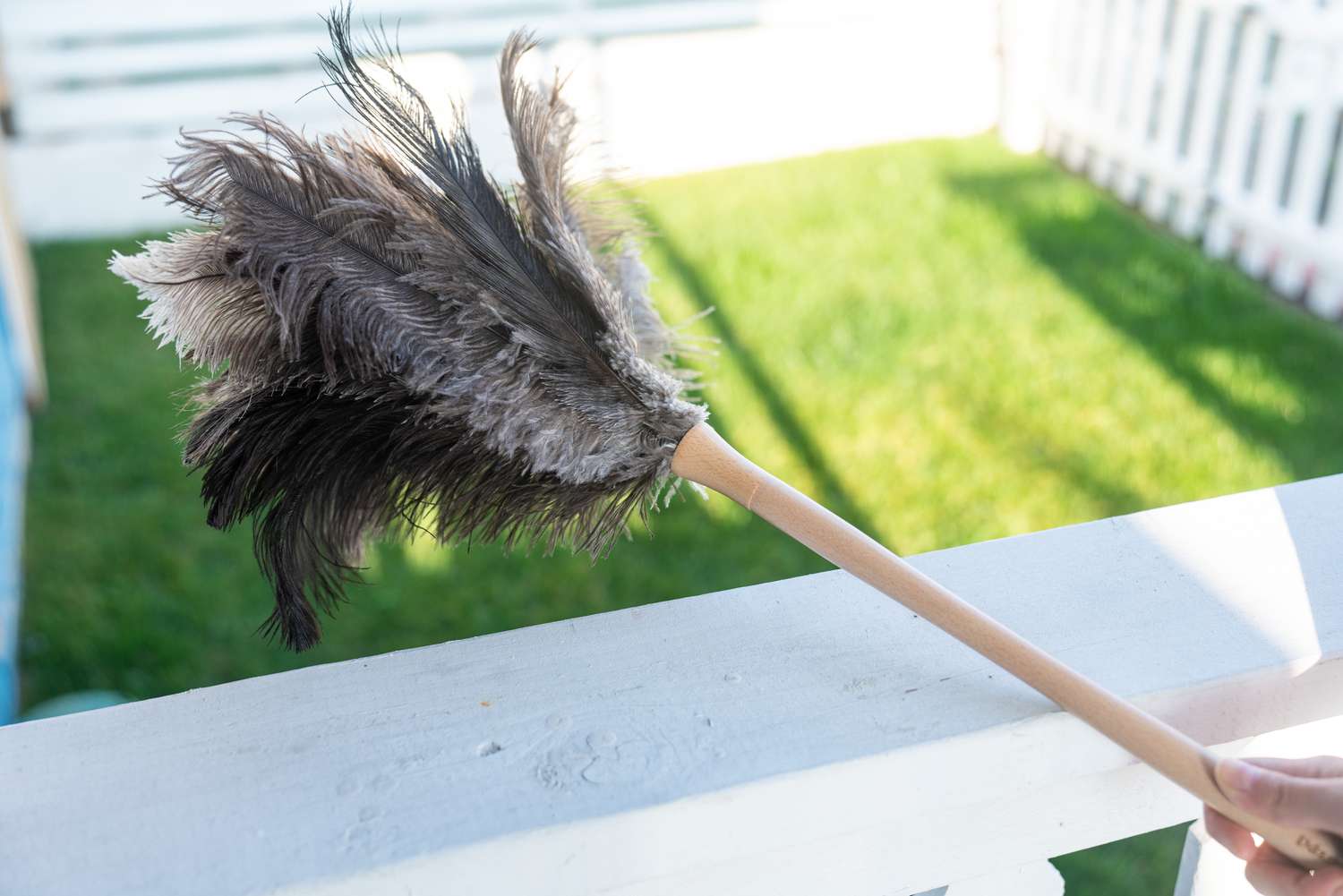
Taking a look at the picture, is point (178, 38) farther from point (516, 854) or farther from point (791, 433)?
point (516, 854)

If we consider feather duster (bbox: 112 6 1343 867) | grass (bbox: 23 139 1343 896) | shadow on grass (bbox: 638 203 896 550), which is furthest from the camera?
shadow on grass (bbox: 638 203 896 550)

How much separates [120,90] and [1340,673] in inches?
239

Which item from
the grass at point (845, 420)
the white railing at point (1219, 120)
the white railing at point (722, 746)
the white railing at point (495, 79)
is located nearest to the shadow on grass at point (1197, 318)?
the grass at point (845, 420)

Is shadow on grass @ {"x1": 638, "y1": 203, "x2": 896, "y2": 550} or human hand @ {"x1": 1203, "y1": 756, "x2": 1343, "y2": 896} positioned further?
shadow on grass @ {"x1": 638, "y1": 203, "x2": 896, "y2": 550}

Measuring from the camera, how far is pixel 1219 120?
16.4ft

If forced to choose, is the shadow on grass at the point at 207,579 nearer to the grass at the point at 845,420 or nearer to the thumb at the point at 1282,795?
the grass at the point at 845,420

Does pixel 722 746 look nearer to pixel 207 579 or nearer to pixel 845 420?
pixel 207 579

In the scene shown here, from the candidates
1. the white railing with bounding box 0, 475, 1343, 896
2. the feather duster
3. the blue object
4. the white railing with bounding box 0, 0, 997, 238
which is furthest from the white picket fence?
the blue object

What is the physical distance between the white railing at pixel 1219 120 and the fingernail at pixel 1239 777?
13.7ft

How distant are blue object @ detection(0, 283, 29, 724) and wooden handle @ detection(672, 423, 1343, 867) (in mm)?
2143

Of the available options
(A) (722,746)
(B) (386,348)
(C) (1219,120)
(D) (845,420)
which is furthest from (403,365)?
(C) (1219,120)

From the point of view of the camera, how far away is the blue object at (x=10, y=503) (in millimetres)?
2674

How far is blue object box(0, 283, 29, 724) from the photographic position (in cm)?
267

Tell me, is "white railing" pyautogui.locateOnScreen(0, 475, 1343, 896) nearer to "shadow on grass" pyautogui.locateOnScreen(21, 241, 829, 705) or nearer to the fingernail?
the fingernail
